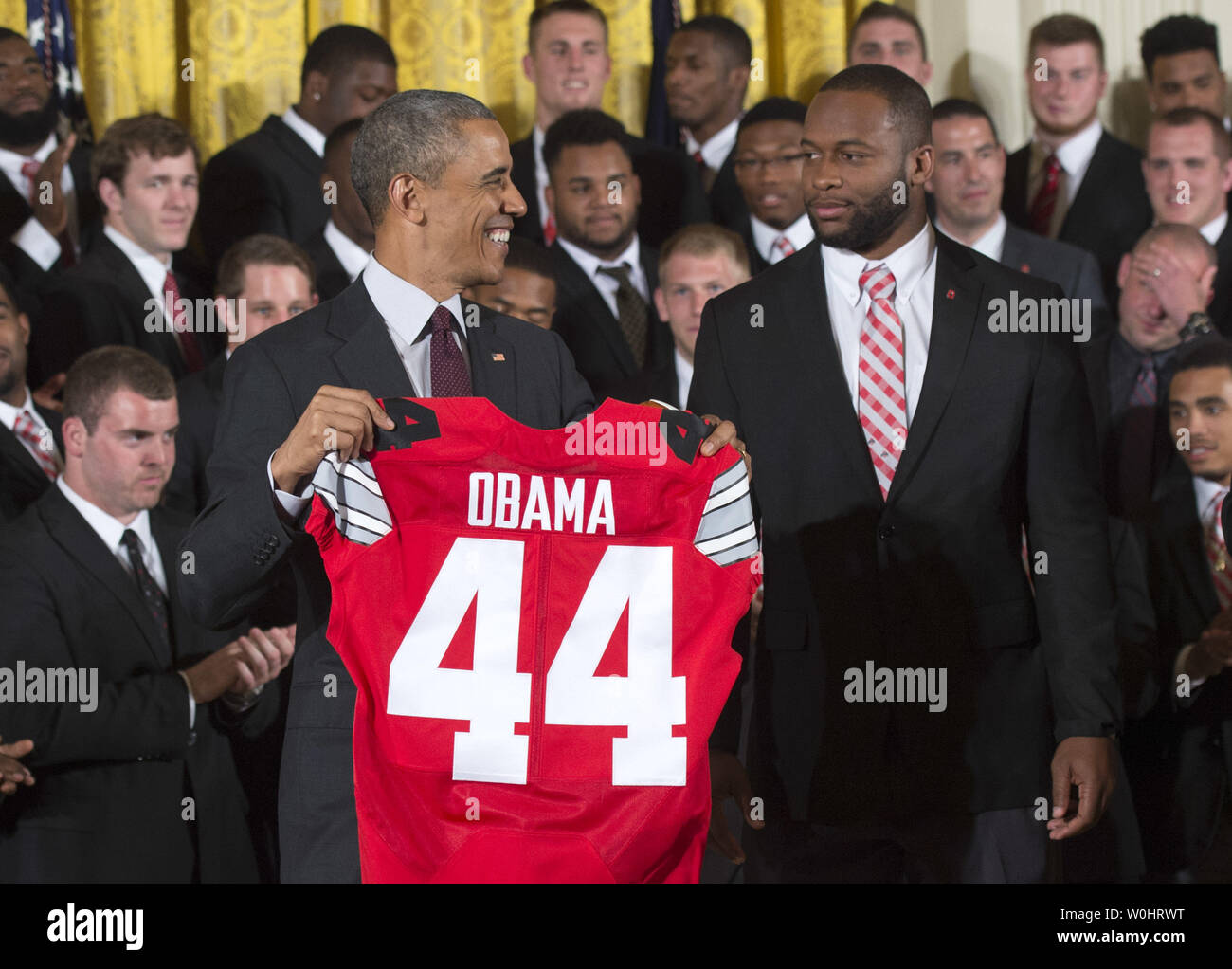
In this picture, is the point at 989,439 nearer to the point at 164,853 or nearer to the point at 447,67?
the point at 164,853

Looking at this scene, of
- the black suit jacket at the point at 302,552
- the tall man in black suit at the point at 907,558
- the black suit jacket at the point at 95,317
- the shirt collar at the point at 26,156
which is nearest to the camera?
the black suit jacket at the point at 302,552

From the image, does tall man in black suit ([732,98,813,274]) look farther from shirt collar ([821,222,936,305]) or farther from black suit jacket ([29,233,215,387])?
black suit jacket ([29,233,215,387])

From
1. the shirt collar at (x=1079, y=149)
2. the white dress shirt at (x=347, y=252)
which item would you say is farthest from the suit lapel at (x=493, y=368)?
the shirt collar at (x=1079, y=149)

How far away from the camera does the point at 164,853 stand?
3.10m

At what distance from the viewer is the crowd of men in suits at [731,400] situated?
2270 millimetres

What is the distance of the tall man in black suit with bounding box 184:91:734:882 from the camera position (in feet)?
7.03

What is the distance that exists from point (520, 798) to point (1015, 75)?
297 cm

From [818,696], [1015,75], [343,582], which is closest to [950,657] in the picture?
[818,696]

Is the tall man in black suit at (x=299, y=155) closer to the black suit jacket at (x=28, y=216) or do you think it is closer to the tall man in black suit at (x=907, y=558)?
the black suit jacket at (x=28, y=216)

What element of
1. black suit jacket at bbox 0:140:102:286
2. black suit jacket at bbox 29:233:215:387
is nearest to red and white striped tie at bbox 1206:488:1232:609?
black suit jacket at bbox 29:233:215:387

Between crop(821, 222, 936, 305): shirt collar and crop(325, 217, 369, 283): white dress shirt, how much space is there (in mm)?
1473

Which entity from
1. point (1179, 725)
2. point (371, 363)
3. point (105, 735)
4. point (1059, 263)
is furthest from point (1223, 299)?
point (105, 735)

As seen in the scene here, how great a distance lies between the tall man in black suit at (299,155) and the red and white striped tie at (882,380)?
67.1 inches
